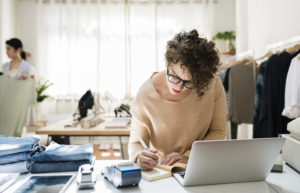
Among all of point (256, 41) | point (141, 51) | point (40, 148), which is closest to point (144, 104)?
point (40, 148)

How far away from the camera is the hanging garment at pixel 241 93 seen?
3.05 meters

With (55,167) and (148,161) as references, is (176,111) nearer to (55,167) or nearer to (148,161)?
(148,161)

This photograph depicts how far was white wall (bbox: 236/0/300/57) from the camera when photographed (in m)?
2.60

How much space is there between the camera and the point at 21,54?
149 inches

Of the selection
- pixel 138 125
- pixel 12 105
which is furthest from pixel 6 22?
pixel 138 125

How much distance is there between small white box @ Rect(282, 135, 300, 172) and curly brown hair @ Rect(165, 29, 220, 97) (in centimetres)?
40

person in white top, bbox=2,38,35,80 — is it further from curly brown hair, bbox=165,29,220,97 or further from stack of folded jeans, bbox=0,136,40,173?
curly brown hair, bbox=165,29,220,97

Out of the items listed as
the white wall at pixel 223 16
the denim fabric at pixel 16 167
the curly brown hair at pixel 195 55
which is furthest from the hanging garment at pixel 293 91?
the white wall at pixel 223 16

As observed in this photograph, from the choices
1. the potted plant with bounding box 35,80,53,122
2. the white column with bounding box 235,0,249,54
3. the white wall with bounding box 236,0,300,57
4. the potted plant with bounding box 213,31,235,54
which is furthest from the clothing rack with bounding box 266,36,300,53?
the potted plant with bounding box 35,80,53,122

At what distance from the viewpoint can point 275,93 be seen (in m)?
2.21

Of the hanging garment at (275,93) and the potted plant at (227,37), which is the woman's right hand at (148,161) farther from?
the potted plant at (227,37)

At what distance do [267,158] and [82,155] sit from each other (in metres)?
0.63

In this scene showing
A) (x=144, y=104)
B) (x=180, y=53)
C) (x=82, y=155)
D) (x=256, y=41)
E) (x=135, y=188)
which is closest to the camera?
(x=135, y=188)

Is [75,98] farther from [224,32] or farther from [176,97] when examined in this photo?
[176,97]
